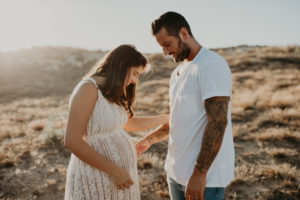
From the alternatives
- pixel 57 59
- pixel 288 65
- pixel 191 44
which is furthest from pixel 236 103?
pixel 57 59

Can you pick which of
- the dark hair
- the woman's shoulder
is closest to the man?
the dark hair

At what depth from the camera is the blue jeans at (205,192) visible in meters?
1.83

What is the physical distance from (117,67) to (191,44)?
663 millimetres

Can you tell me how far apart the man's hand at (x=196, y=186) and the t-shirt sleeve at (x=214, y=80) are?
1.83 feet

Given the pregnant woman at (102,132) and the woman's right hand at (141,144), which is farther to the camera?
the woman's right hand at (141,144)

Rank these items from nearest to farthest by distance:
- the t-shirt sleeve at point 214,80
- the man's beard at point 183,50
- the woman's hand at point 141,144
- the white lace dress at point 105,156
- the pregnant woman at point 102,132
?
the t-shirt sleeve at point 214,80 < the pregnant woman at point 102,132 < the white lace dress at point 105,156 < the man's beard at point 183,50 < the woman's hand at point 141,144

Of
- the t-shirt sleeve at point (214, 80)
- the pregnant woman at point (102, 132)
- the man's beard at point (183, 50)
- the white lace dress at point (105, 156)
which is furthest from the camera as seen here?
the man's beard at point (183, 50)

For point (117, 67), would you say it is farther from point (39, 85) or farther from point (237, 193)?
point (39, 85)

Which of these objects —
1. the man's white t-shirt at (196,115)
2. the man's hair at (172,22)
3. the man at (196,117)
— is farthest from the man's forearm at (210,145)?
the man's hair at (172,22)

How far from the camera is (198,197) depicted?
1721 mm

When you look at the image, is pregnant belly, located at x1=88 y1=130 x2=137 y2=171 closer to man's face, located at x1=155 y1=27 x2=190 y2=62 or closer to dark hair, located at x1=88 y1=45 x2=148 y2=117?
dark hair, located at x1=88 y1=45 x2=148 y2=117

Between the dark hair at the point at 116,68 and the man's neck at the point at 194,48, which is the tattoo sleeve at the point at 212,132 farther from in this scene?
the dark hair at the point at 116,68

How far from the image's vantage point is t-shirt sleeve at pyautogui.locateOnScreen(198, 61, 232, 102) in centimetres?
167

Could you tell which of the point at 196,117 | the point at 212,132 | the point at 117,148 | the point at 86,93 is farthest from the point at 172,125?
the point at 86,93
